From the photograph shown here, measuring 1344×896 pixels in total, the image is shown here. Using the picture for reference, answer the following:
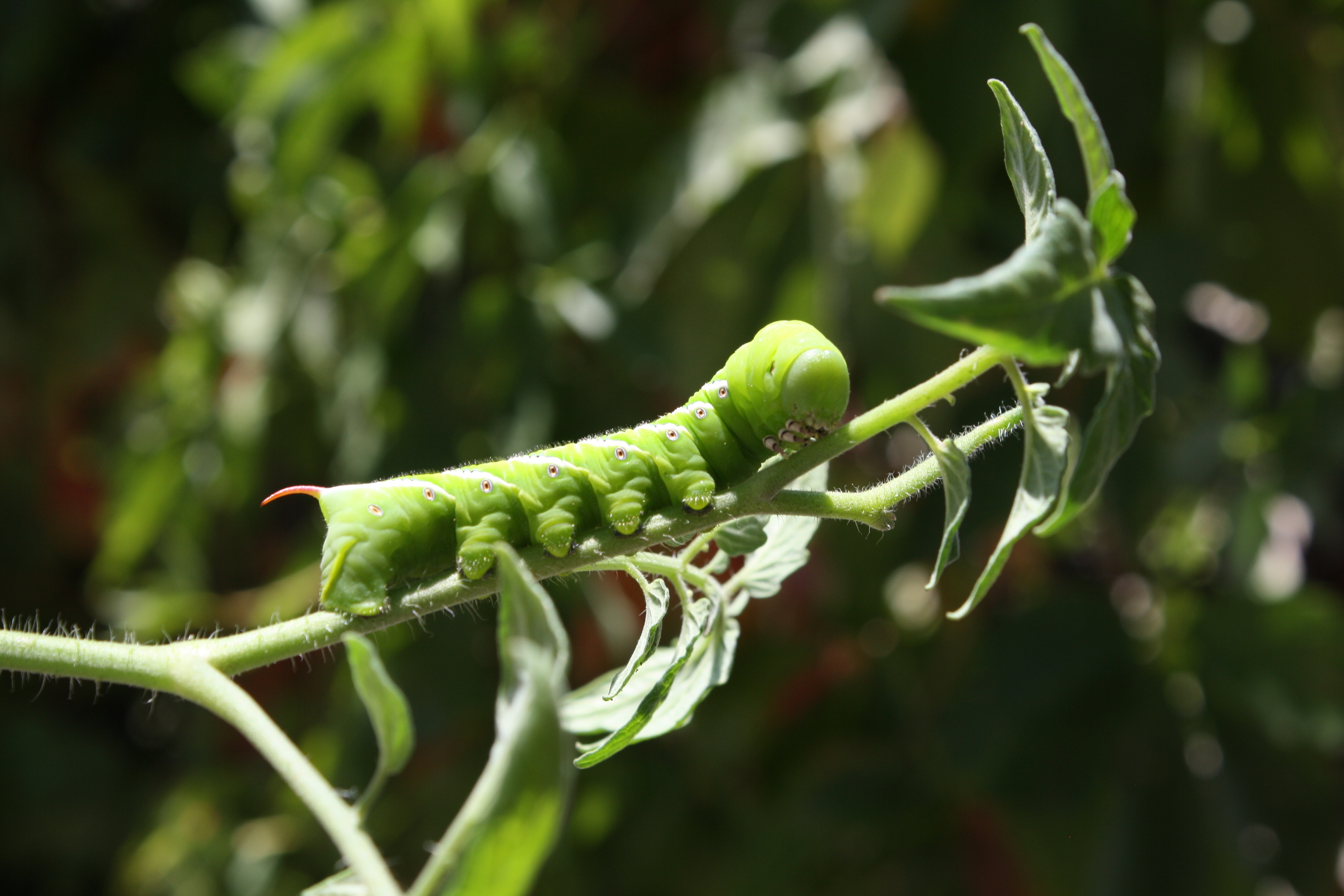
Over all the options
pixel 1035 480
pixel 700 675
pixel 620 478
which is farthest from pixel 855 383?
pixel 1035 480

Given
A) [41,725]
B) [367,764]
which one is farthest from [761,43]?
[41,725]

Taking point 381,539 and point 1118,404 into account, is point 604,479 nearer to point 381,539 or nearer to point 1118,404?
point 381,539

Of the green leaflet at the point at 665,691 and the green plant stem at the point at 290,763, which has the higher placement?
the green plant stem at the point at 290,763

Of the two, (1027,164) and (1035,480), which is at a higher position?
(1027,164)

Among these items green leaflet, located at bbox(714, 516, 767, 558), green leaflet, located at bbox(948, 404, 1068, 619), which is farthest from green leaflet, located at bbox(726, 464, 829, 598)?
green leaflet, located at bbox(948, 404, 1068, 619)

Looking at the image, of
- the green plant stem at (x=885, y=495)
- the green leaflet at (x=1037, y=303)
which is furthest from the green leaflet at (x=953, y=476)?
the green leaflet at (x=1037, y=303)

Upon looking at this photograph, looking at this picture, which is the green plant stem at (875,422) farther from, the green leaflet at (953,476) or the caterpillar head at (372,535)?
the caterpillar head at (372,535)

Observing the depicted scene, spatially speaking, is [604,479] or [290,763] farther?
[604,479]

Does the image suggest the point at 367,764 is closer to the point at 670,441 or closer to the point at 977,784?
the point at 977,784
